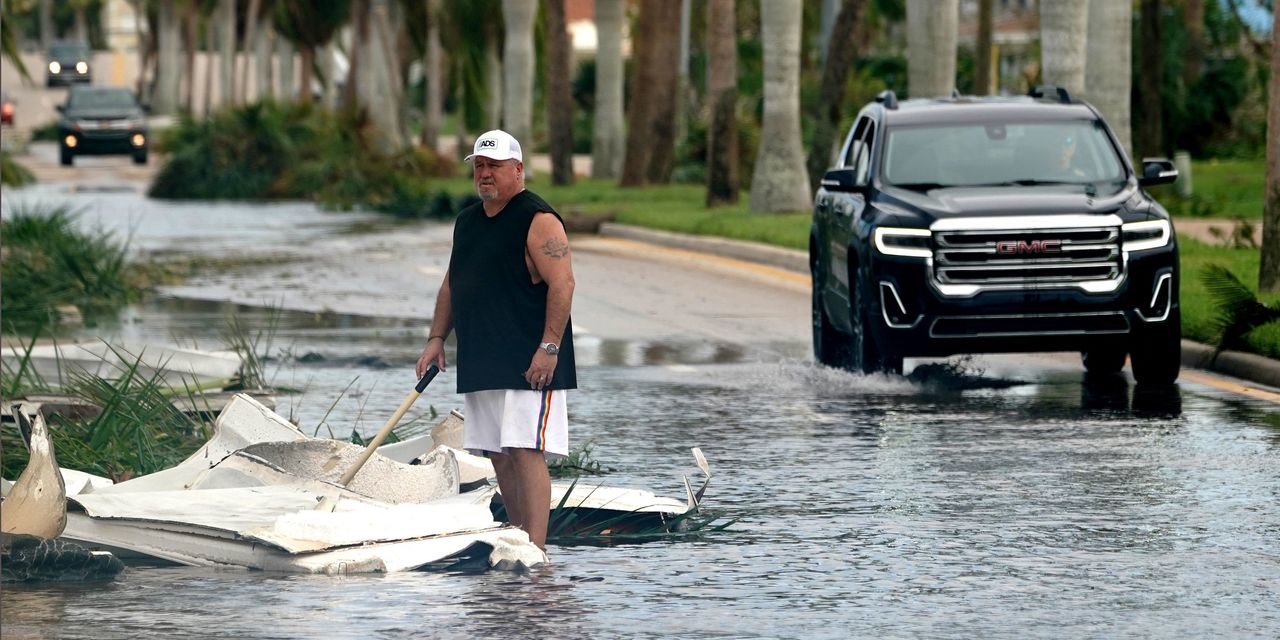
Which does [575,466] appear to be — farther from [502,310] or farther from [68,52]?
[68,52]

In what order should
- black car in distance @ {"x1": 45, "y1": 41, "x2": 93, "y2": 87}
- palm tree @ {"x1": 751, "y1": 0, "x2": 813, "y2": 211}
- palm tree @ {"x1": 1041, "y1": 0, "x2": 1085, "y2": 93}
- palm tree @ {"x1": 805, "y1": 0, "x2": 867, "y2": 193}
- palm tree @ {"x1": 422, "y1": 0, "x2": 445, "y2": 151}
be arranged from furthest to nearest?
black car in distance @ {"x1": 45, "y1": 41, "x2": 93, "y2": 87} → palm tree @ {"x1": 422, "y1": 0, "x2": 445, "y2": 151} → palm tree @ {"x1": 805, "y1": 0, "x2": 867, "y2": 193} → palm tree @ {"x1": 751, "y1": 0, "x2": 813, "y2": 211} → palm tree @ {"x1": 1041, "y1": 0, "x2": 1085, "y2": 93}

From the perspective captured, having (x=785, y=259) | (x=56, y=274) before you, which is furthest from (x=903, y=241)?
(x=785, y=259)

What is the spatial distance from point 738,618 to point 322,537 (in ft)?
5.69

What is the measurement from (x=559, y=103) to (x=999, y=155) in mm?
31549

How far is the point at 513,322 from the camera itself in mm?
9023

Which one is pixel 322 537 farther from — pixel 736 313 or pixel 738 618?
pixel 736 313

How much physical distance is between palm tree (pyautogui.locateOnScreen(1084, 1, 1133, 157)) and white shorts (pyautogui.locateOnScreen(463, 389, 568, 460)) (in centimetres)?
1884

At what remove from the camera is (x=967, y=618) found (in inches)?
315

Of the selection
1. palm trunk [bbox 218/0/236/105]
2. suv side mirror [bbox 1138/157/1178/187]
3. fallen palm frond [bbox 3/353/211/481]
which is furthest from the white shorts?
palm trunk [bbox 218/0/236/105]

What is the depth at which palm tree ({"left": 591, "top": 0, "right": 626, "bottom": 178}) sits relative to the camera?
47000 mm

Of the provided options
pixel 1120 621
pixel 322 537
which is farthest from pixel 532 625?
pixel 1120 621

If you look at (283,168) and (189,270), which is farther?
(283,168)

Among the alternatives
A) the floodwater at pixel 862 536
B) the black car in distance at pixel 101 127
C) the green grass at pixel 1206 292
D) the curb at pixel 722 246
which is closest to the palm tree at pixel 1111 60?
the green grass at pixel 1206 292

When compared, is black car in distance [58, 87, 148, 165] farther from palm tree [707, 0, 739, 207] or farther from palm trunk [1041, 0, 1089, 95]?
palm trunk [1041, 0, 1089, 95]
